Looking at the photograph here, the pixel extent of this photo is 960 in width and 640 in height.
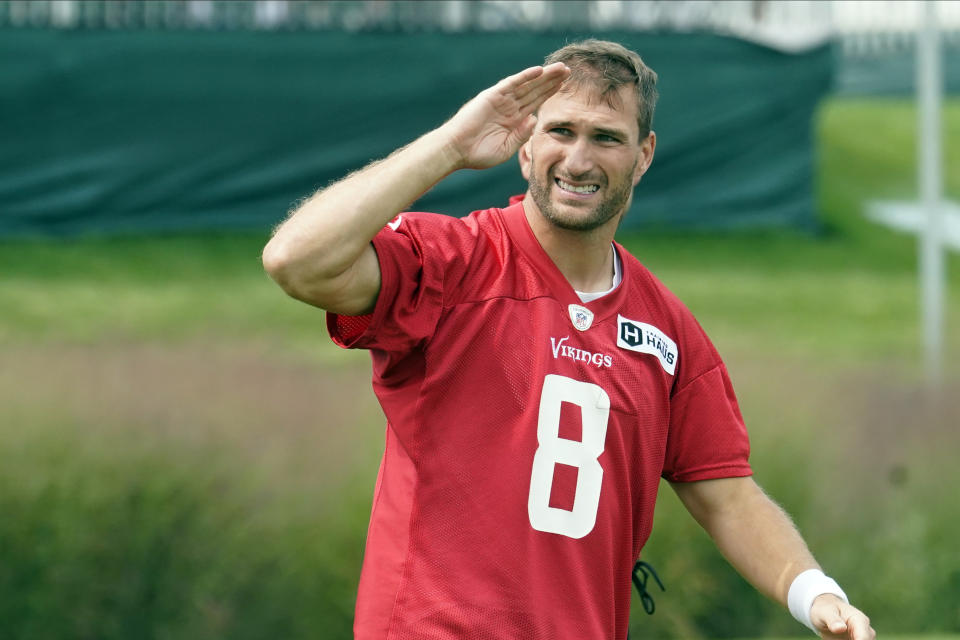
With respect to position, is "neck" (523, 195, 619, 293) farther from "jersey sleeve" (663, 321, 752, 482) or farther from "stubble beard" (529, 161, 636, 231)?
"jersey sleeve" (663, 321, 752, 482)

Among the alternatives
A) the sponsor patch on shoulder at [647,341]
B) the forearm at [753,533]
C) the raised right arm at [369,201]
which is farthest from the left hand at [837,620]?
the raised right arm at [369,201]

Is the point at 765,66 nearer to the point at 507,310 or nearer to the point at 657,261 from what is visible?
the point at 657,261

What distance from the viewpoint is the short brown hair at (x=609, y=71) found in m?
2.92

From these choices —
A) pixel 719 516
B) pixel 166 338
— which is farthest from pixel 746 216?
pixel 719 516

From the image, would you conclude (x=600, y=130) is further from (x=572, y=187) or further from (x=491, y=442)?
(x=491, y=442)

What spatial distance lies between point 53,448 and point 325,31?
17.7 feet

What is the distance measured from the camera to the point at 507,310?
282 cm

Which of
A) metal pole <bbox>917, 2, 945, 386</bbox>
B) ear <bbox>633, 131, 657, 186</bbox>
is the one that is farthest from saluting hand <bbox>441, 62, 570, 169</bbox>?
metal pole <bbox>917, 2, 945, 386</bbox>

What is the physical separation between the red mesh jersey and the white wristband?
0.42m

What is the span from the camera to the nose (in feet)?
9.39

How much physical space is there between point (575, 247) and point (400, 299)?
0.52 m

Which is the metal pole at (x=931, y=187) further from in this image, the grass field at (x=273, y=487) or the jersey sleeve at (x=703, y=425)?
the jersey sleeve at (x=703, y=425)

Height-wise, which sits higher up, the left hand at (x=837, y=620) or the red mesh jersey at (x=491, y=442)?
the red mesh jersey at (x=491, y=442)

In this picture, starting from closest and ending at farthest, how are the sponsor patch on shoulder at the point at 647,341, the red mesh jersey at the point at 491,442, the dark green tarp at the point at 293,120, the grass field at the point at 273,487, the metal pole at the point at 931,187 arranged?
the red mesh jersey at the point at 491,442 < the sponsor patch on shoulder at the point at 647,341 < the grass field at the point at 273,487 < the metal pole at the point at 931,187 < the dark green tarp at the point at 293,120
